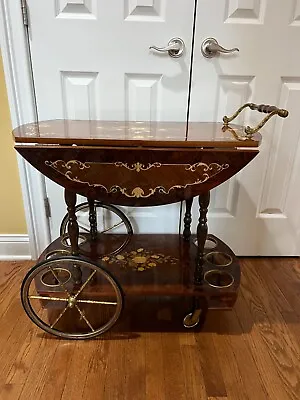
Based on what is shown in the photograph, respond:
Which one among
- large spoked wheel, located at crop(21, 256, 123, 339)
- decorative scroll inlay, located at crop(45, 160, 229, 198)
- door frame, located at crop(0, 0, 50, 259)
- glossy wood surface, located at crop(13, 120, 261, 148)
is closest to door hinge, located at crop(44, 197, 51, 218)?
door frame, located at crop(0, 0, 50, 259)

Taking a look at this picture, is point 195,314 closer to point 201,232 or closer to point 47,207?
point 201,232

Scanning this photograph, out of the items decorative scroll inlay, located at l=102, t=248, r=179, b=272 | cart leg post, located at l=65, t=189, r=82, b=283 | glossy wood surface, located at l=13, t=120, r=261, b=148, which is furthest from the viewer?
decorative scroll inlay, located at l=102, t=248, r=179, b=272

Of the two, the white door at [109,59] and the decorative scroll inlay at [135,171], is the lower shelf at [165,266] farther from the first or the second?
the white door at [109,59]

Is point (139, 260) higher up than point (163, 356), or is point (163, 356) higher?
point (139, 260)

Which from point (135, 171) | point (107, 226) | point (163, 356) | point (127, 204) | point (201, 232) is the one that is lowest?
point (163, 356)

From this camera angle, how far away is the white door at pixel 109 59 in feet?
4.40

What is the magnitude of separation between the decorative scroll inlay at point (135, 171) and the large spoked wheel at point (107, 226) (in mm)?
447

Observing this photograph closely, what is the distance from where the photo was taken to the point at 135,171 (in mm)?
1092

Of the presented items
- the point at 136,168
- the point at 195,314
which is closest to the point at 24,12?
the point at 136,168

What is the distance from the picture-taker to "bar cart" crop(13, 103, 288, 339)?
1071 millimetres

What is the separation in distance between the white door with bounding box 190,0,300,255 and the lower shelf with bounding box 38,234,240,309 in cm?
25

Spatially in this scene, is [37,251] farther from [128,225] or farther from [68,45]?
[68,45]

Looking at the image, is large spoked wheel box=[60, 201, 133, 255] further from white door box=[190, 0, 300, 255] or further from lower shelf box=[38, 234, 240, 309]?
white door box=[190, 0, 300, 255]

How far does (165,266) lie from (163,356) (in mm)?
324
